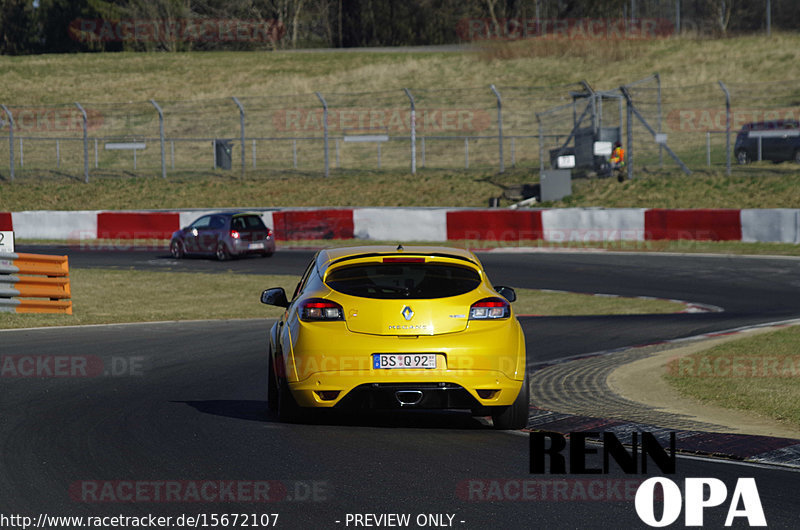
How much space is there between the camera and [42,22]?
89438mm

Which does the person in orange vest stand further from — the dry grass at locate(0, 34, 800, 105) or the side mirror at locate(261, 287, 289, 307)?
the side mirror at locate(261, 287, 289, 307)

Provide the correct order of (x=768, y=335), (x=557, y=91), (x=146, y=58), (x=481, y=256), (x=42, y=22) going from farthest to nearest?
(x=42, y=22) → (x=146, y=58) → (x=557, y=91) → (x=481, y=256) → (x=768, y=335)

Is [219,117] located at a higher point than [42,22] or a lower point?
lower

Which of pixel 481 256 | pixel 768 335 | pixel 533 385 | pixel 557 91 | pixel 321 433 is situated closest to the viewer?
pixel 321 433

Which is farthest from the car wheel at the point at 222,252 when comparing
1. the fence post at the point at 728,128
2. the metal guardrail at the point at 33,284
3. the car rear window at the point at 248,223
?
the fence post at the point at 728,128

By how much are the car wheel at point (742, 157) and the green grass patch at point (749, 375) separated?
2481 centimetres

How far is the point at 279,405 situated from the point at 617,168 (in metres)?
26.6

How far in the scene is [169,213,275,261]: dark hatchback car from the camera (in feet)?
89.2

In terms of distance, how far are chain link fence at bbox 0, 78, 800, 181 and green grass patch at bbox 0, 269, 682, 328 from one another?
15658 mm

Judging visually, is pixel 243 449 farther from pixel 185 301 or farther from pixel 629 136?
pixel 629 136

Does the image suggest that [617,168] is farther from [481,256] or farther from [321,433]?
[321,433]

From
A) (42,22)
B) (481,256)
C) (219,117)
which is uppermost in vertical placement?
(42,22)

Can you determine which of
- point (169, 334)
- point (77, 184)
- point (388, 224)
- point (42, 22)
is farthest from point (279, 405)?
point (42, 22)

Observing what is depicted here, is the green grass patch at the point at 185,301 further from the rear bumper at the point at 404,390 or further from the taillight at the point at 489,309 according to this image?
the taillight at the point at 489,309
